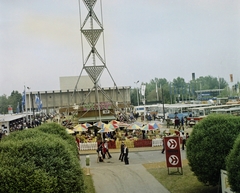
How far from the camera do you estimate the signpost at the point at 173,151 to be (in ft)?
62.1

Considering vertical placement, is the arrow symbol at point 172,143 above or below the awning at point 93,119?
below

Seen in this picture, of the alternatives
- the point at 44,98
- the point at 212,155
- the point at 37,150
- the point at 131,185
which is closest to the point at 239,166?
the point at 212,155

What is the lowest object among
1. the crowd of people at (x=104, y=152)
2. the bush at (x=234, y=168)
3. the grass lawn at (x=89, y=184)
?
the grass lawn at (x=89, y=184)

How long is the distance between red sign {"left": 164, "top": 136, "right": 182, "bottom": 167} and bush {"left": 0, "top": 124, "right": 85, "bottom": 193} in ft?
30.6

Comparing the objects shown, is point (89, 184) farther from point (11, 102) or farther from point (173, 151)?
point (11, 102)

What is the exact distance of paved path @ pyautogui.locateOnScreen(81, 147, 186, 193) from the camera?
55.6 ft

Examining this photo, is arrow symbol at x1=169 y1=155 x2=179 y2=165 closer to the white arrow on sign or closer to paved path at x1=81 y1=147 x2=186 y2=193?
the white arrow on sign

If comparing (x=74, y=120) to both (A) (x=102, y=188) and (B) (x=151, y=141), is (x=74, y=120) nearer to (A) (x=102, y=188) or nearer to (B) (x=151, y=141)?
(B) (x=151, y=141)

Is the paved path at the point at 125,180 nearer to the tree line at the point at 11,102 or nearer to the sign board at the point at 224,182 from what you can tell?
the sign board at the point at 224,182

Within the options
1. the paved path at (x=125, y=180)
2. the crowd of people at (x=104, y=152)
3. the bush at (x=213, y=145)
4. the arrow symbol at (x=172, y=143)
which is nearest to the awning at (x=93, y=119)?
the crowd of people at (x=104, y=152)

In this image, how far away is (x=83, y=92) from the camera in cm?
8744

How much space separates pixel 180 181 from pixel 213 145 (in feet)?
15.4

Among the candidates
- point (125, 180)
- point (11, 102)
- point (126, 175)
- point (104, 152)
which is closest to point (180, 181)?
point (125, 180)

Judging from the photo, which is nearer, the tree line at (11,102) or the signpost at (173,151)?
the signpost at (173,151)
